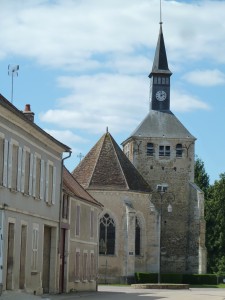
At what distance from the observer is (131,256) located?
60.9 meters

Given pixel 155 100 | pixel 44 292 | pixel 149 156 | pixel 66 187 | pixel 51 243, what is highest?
pixel 155 100

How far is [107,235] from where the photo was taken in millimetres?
61906

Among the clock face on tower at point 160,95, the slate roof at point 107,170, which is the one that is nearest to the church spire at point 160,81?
the clock face on tower at point 160,95

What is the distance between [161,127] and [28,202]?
47.8 m

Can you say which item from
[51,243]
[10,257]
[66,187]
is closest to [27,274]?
[10,257]

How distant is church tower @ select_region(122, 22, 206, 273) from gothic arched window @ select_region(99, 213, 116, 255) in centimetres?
861

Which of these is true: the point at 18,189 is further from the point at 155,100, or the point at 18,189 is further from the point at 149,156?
the point at 155,100

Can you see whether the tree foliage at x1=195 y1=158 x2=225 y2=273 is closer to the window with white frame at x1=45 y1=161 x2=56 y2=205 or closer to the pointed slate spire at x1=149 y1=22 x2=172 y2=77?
the pointed slate spire at x1=149 y1=22 x2=172 y2=77

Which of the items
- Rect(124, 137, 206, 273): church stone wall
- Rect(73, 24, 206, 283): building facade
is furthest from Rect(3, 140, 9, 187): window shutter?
Rect(124, 137, 206, 273): church stone wall

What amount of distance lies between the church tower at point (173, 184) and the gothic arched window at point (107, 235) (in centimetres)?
861

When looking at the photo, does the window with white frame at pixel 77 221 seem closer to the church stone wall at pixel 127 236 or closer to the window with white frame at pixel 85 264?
the window with white frame at pixel 85 264

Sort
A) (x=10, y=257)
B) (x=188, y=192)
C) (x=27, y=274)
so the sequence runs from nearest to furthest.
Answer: (x=10, y=257) < (x=27, y=274) < (x=188, y=192)

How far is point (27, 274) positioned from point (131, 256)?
113 ft

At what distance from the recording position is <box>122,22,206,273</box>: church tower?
70562mm
